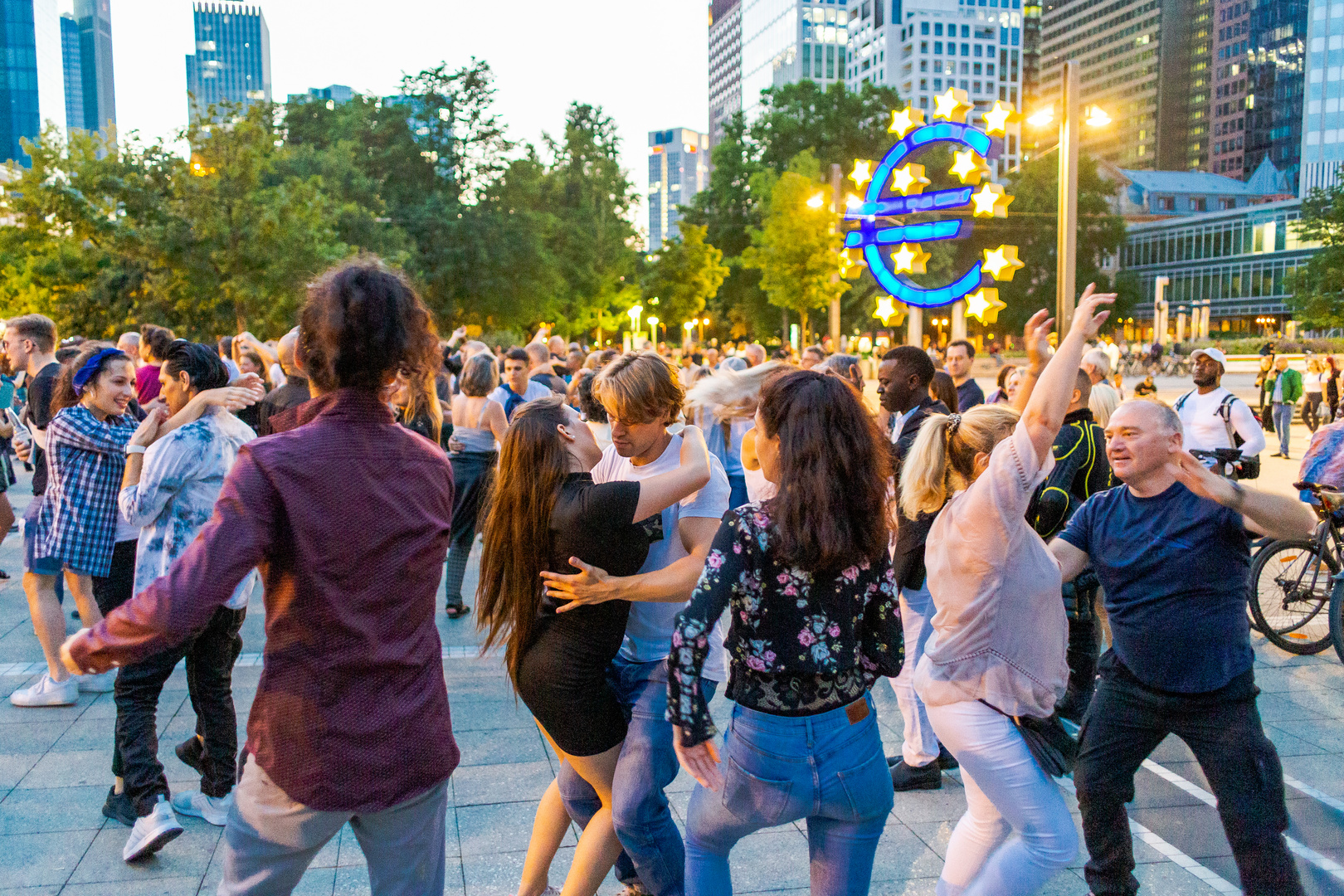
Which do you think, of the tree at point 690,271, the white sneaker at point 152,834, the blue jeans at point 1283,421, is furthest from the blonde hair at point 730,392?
the tree at point 690,271

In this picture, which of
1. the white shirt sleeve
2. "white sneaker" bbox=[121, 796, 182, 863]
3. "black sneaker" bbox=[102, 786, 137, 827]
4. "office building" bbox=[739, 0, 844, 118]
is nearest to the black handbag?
"white sneaker" bbox=[121, 796, 182, 863]

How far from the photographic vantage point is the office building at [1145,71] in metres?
142

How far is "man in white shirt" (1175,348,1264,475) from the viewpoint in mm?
7699

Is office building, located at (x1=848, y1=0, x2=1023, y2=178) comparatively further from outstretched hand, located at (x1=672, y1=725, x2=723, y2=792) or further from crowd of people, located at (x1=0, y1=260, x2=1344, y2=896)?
outstretched hand, located at (x1=672, y1=725, x2=723, y2=792)

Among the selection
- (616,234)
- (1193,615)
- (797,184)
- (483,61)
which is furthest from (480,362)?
(616,234)

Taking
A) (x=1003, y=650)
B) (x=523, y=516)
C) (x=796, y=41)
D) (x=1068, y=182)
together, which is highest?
(x=796, y=41)

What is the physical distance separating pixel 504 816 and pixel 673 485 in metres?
2.06

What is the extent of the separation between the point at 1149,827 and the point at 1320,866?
59 cm

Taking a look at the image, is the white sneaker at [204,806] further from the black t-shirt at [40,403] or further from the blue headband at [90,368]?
the black t-shirt at [40,403]

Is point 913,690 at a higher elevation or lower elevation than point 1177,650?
lower

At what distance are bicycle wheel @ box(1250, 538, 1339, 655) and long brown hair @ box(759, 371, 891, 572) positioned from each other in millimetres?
5042

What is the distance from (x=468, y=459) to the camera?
785cm

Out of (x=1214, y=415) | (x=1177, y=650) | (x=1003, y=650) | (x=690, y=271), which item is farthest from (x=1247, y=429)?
(x=690, y=271)

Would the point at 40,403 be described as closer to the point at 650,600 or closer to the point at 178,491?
the point at 178,491
